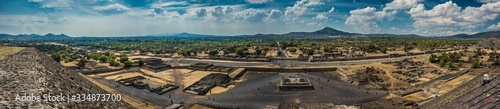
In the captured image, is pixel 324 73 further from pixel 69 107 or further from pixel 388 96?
pixel 69 107

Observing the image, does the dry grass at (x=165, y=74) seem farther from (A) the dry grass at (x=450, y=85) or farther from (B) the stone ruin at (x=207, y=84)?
(A) the dry grass at (x=450, y=85)

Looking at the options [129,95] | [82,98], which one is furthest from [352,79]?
[82,98]

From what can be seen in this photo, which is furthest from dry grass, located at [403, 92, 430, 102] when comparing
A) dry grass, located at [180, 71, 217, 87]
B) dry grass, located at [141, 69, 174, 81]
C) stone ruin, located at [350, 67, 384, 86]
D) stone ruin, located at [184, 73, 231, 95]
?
dry grass, located at [141, 69, 174, 81]

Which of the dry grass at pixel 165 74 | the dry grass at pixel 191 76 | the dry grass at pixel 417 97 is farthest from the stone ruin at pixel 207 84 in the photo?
the dry grass at pixel 417 97

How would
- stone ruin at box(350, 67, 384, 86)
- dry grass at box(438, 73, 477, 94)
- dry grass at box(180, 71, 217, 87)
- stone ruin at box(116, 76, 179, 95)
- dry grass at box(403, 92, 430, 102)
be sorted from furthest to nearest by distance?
dry grass at box(180, 71, 217, 87)
stone ruin at box(350, 67, 384, 86)
stone ruin at box(116, 76, 179, 95)
dry grass at box(438, 73, 477, 94)
dry grass at box(403, 92, 430, 102)

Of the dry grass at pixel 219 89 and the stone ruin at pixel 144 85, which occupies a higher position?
the stone ruin at pixel 144 85

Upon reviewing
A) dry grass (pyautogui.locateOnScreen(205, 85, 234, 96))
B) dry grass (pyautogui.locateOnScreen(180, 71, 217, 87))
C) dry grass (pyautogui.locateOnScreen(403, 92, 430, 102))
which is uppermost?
dry grass (pyautogui.locateOnScreen(403, 92, 430, 102))

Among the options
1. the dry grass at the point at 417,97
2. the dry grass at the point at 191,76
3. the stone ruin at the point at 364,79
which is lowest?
the dry grass at the point at 191,76

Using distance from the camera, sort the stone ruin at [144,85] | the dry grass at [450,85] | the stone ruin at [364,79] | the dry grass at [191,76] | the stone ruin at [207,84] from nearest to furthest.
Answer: the dry grass at [450,85], the stone ruin at [207,84], the stone ruin at [144,85], the stone ruin at [364,79], the dry grass at [191,76]

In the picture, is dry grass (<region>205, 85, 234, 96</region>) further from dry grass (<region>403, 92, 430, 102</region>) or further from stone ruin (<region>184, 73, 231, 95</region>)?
dry grass (<region>403, 92, 430, 102</region>)
